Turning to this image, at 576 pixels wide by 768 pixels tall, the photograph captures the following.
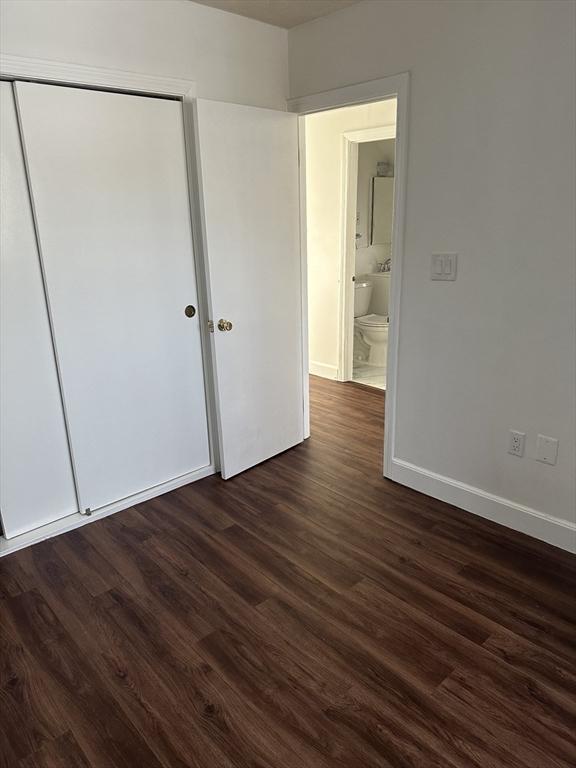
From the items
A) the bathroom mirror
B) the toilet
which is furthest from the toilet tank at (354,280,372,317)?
the bathroom mirror

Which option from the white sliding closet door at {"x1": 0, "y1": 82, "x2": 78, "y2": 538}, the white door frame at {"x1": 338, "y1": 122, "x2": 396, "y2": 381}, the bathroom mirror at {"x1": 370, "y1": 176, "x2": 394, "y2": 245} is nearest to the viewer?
the white sliding closet door at {"x1": 0, "y1": 82, "x2": 78, "y2": 538}

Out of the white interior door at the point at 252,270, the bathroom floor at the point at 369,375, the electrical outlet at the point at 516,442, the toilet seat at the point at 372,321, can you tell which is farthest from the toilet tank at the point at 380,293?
the electrical outlet at the point at 516,442

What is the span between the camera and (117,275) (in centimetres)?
261

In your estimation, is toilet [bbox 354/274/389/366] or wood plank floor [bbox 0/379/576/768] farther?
toilet [bbox 354/274/389/366]

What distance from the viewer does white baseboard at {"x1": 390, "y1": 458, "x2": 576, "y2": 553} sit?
241 centimetres

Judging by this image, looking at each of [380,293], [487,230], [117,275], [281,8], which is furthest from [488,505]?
[380,293]

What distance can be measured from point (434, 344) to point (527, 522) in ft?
3.15

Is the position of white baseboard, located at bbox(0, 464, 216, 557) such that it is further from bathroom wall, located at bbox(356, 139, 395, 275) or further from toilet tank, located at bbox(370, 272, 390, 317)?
bathroom wall, located at bbox(356, 139, 395, 275)

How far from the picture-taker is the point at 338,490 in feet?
9.84

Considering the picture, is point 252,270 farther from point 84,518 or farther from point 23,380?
point 84,518

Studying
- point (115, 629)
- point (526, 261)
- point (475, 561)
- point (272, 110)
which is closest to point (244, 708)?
point (115, 629)

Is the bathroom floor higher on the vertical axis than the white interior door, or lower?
lower

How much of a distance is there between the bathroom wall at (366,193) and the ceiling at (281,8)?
2.89 metres

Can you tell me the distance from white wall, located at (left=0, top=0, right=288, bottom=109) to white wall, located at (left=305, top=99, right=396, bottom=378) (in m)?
1.35
